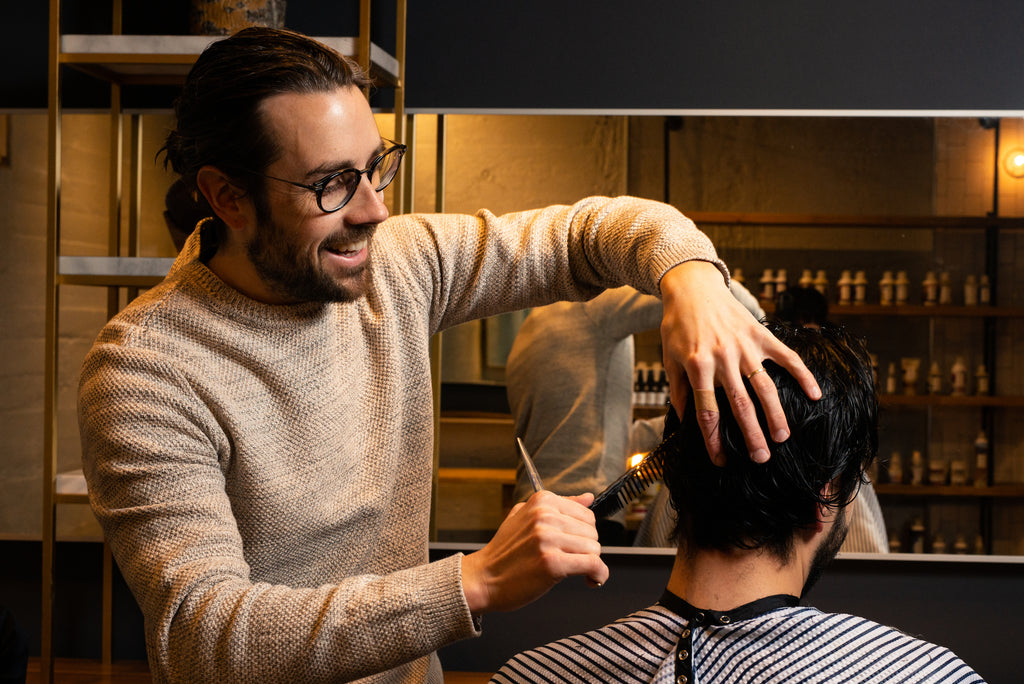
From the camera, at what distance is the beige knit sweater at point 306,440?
0.90 meters

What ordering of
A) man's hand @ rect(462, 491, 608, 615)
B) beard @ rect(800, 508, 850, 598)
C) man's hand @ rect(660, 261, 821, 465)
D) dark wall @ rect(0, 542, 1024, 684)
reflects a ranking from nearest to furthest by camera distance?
1. man's hand @ rect(462, 491, 608, 615)
2. man's hand @ rect(660, 261, 821, 465)
3. beard @ rect(800, 508, 850, 598)
4. dark wall @ rect(0, 542, 1024, 684)

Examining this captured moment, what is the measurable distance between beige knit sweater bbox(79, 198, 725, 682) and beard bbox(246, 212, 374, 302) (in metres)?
0.06

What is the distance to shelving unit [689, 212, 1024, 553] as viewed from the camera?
252 cm

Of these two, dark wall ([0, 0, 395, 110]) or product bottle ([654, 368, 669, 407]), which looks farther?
dark wall ([0, 0, 395, 110])

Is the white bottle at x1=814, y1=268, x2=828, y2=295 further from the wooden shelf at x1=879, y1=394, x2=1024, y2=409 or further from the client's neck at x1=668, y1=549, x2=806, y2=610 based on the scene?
the client's neck at x1=668, y1=549, x2=806, y2=610

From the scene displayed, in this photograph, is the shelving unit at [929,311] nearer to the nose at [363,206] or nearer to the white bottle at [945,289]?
the white bottle at [945,289]

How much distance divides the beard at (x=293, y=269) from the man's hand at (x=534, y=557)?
1.39 ft

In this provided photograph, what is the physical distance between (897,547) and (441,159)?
1.73 m

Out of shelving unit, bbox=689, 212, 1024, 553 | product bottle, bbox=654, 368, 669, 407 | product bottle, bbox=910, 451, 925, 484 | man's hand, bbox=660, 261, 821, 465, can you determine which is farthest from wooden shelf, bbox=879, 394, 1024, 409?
man's hand, bbox=660, 261, 821, 465

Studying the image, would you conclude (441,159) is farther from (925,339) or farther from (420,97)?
(925,339)

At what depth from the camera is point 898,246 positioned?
2.52 meters

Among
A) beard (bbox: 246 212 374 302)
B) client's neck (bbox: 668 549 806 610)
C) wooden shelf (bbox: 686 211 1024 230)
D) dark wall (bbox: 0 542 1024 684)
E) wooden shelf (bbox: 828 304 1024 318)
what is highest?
wooden shelf (bbox: 686 211 1024 230)

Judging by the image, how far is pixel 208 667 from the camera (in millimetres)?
917

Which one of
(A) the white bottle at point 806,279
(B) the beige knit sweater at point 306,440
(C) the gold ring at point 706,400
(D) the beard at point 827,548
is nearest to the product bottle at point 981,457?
(A) the white bottle at point 806,279
